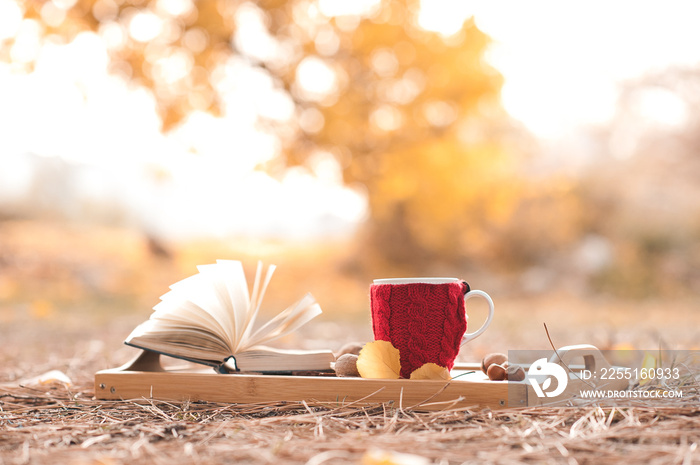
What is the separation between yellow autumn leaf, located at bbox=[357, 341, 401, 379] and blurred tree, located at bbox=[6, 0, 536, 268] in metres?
4.17

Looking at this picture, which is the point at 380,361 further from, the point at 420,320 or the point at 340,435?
the point at 340,435

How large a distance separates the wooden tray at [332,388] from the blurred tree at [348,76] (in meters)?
4.18

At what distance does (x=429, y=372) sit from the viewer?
0.98 m

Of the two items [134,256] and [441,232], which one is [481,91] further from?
[134,256]

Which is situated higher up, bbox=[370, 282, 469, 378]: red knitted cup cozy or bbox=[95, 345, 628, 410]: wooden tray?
bbox=[370, 282, 469, 378]: red knitted cup cozy

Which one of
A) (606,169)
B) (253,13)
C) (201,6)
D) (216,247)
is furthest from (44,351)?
(606,169)

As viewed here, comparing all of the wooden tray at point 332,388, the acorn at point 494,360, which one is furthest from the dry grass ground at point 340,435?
the acorn at point 494,360

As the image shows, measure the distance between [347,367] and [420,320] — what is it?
0.18 meters

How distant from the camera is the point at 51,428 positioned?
2.89ft

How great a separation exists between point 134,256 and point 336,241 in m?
2.48

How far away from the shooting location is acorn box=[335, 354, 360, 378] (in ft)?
3.51

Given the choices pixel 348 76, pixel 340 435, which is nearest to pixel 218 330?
pixel 340 435

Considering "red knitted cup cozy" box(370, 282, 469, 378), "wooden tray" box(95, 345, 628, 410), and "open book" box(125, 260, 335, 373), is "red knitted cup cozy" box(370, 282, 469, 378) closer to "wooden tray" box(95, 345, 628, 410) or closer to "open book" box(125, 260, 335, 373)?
"wooden tray" box(95, 345, 628, 410)

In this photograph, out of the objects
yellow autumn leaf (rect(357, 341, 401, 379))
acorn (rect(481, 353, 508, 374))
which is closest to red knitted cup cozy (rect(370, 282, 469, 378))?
yellow autumn leaf (rect(357, 341, 401, 379))
